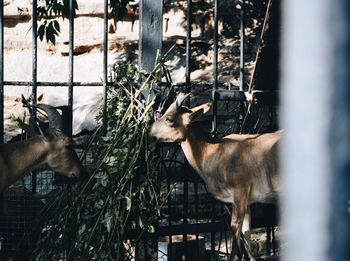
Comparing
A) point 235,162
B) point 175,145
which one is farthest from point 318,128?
point 175,145

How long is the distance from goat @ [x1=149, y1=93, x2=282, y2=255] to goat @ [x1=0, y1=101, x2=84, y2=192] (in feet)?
2.85

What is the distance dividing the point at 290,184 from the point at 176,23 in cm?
1260

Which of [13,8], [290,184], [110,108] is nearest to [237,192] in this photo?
[110,108]

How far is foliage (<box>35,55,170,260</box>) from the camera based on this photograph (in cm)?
558

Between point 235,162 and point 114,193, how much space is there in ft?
4.08

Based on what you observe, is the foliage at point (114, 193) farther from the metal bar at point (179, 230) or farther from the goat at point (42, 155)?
the goat at point (42, 155)

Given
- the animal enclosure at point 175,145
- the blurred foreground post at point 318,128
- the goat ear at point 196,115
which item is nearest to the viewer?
the blurred foreground post at point 318,128

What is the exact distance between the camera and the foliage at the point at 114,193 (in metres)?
5.58

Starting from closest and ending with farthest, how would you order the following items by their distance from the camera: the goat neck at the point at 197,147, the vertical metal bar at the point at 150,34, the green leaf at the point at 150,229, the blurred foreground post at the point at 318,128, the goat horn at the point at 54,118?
1. the blurred foreground post at the point at 318,128
2. the green leaf at the point at 150,229
3. the vertical metal bar at the point at 150,34
4. the goat horn at the point at 54,118
5. the goat neck at the point at 197,147

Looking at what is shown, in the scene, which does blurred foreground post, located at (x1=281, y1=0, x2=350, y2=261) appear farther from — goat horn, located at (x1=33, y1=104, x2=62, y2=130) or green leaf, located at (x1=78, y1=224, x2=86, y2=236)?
goat horn, located at (x1=33, y1=104, x2=62, y2=130)

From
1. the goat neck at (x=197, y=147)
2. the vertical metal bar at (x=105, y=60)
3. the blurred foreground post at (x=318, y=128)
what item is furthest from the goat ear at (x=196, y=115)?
the blurred foreground post at (x=318, y=128)

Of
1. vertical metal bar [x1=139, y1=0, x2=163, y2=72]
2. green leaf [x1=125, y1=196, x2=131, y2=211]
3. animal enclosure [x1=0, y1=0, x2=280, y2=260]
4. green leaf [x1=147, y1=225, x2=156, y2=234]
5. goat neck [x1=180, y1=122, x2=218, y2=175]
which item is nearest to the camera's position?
green leaf [x1=125, y1=196, x2=131, y2=211]

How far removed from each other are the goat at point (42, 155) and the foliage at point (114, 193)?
36 cm

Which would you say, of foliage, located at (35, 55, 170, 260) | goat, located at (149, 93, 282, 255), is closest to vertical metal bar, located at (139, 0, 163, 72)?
foliage, located at (35, 55, 170, 260)
